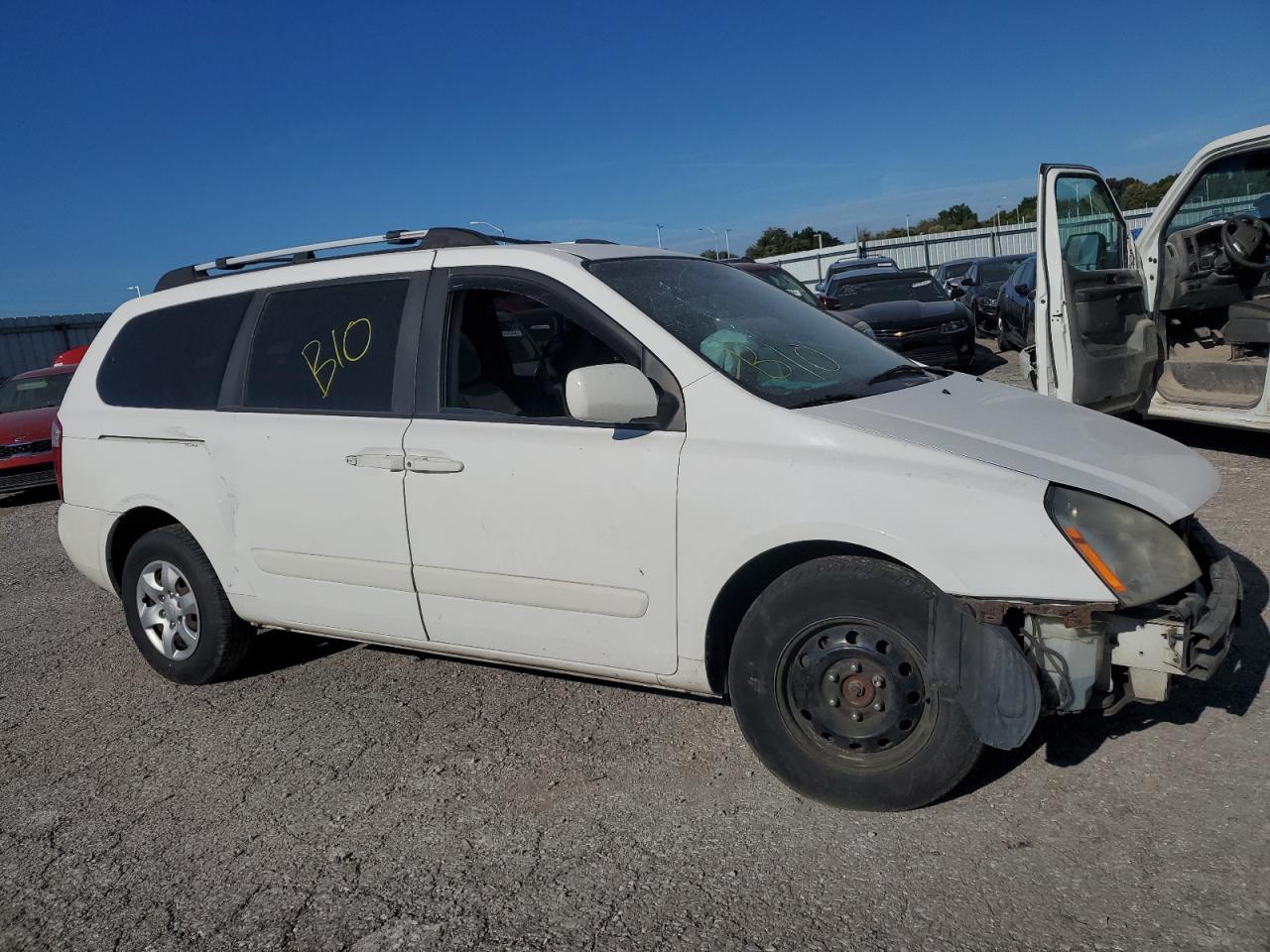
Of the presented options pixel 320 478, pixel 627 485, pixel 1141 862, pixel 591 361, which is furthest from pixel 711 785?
pixel 320 478

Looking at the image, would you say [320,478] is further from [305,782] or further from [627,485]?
[627,485]

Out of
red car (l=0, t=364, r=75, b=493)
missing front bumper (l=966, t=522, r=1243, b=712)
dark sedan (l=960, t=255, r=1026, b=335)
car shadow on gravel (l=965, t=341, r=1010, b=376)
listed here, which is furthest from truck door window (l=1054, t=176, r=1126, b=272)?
red car (l=0, t=364, r=75, b=493)

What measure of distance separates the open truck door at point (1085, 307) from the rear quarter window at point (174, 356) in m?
5.26

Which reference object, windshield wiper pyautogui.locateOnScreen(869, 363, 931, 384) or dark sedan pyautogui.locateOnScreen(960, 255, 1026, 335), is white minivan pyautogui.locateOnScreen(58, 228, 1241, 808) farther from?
dark sedan pyautogui.locateOnScreen(960, 255, 1026, 335)

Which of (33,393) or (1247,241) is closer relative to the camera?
(1247,241)

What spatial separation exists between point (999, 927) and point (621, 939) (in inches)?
37.6

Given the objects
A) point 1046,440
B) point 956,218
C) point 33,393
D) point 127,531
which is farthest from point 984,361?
point 956,218

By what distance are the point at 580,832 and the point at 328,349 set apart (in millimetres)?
2192

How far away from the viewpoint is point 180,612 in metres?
4.72

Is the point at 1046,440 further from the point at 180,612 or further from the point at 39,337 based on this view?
the point at 39,337

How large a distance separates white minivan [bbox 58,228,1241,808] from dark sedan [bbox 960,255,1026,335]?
1304 cm

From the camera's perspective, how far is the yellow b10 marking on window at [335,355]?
409 cm

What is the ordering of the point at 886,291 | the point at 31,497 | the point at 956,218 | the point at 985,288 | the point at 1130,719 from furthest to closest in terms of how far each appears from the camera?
the point at 956,218, the point at 985,288, the point at 886,291, the point at 31,497, the point at 1130,719

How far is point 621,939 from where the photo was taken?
8.76ft
